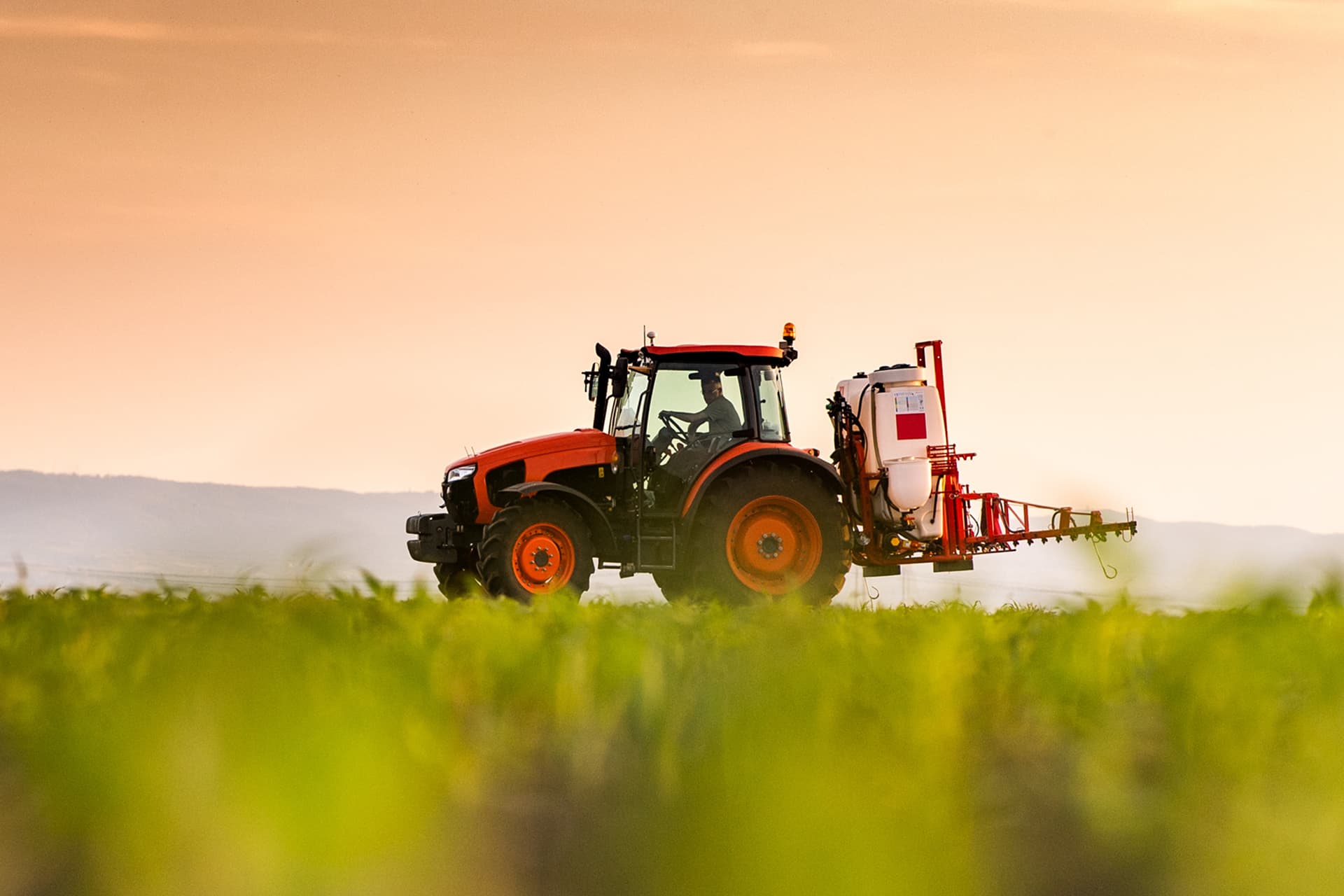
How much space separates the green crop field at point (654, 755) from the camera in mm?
1932

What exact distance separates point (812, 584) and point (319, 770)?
24.2ft

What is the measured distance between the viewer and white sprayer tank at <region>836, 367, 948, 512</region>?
982 cm

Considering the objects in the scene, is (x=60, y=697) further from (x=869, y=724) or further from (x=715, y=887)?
(x=869, y=724)

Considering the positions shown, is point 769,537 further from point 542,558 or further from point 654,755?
point 654,755

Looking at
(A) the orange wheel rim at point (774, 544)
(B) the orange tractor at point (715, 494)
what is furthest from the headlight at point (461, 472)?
(A) the orange wheel rim at point (774, 544)

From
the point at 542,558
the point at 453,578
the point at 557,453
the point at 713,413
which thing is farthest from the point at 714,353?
the point at 453,578

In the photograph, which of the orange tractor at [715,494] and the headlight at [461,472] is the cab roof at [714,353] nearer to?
the orange tractor at [715,494]

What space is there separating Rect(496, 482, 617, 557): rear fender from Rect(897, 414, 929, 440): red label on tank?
8.49 feet

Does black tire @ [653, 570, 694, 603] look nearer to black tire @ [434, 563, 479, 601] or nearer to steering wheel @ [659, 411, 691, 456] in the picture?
steering wheel @ [659, 411, 691, 456]

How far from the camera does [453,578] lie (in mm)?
10242

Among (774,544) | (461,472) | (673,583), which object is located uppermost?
(461,472)

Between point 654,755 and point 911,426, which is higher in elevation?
point 911,426

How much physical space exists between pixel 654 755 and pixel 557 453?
7.08 m

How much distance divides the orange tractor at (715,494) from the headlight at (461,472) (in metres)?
0.03
